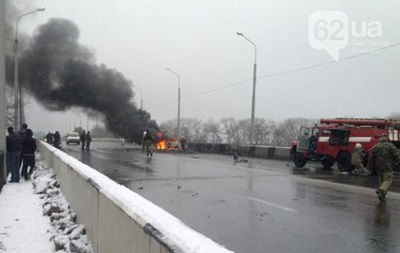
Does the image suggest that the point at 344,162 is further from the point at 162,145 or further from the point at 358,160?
the point at 162,145

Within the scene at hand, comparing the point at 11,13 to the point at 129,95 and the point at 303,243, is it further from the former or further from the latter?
the point at 303,243

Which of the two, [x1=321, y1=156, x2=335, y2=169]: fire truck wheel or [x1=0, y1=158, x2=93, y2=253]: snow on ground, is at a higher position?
[x1=321, y1=156, x2=335, y2=169]: fire truck wheel

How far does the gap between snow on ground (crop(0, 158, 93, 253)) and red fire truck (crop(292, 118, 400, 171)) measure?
12157 millimetres

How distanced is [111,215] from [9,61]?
34.0 metres

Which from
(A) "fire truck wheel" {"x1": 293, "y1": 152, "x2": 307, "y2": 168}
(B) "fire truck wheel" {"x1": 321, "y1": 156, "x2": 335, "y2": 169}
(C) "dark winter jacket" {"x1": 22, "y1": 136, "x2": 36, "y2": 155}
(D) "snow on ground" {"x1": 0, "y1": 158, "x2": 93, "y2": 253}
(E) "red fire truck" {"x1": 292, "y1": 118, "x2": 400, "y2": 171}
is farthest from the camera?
(A) "fire truck wheel" {"x1": 293, "y1": 152, "x2": 307, "y2": 168}

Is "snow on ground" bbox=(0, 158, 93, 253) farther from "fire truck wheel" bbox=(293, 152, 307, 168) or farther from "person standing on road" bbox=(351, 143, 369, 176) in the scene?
"fire truck wheel" bbox=(293, 152, 307, 168)

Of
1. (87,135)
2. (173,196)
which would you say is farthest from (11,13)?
(173,196)

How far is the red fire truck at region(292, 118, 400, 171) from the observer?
17.7 m

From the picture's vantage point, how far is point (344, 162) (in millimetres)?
18641

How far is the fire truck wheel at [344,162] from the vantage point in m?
18.5

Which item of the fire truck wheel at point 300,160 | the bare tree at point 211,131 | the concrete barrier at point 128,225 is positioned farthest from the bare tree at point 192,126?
the concrete barrier at point 128,225

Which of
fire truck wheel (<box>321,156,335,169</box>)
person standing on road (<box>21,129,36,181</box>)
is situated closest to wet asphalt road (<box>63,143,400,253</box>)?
person standing on road (<box>21,129,36,181</box>)

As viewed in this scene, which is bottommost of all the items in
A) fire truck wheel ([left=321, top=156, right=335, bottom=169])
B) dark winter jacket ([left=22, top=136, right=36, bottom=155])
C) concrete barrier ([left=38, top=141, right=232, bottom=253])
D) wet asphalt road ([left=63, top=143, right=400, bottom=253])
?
wet asphalt road ([left=63, top=143, right=400, bottom=253])

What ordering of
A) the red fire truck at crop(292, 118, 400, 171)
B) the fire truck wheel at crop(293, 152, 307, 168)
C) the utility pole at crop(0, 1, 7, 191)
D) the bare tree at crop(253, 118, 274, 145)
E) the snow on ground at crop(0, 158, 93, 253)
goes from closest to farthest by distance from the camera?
1. the snow on ground at crop(0, 158, 93, 253)
2. the utility pole at crop(0, 1, 7, 191)
3. the red fire truck at crop(292, 118, 400, 171)
4. the fire truck wheel at crop(293, 152, 307, 168)
5. the bare tree at crop(253, 118, 274, 145)
